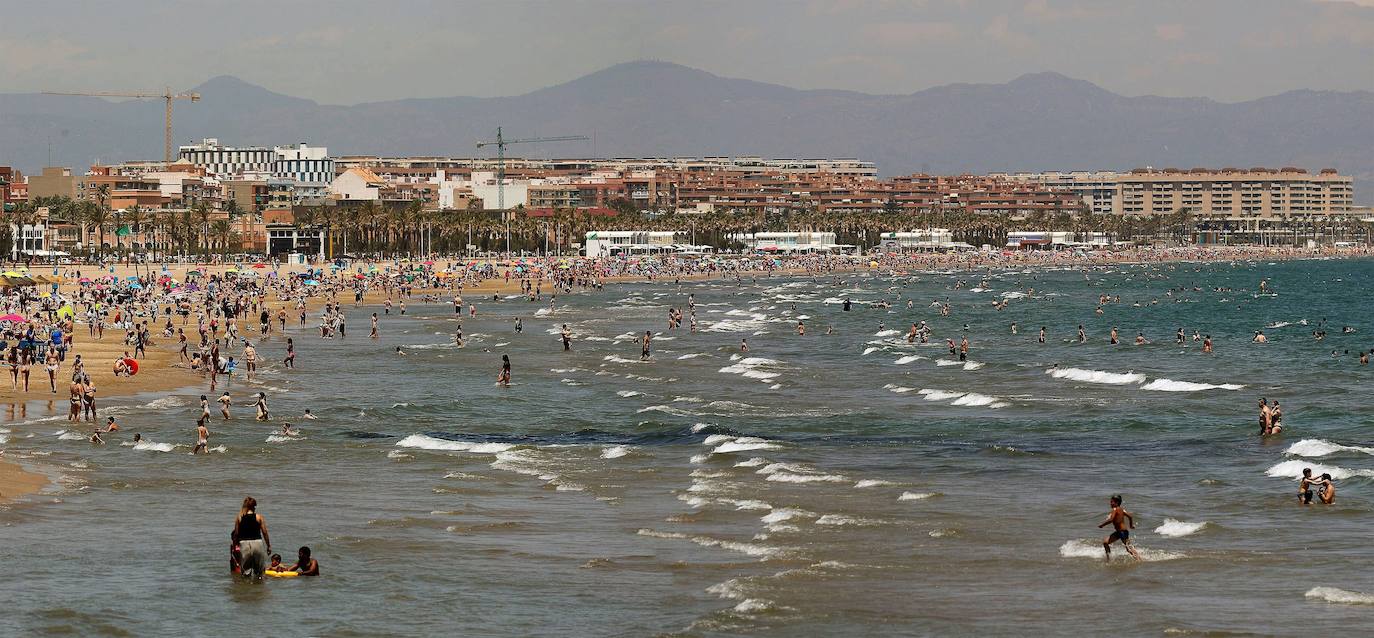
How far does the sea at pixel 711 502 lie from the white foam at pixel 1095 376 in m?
0.33

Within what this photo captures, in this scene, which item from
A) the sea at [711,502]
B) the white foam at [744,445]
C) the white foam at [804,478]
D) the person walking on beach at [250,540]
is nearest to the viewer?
the sea at [711,502]

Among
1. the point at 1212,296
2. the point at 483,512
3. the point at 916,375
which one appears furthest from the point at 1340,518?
the point at 1212,296

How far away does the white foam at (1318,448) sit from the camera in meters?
39.5

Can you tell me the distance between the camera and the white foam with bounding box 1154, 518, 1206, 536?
1163 inches

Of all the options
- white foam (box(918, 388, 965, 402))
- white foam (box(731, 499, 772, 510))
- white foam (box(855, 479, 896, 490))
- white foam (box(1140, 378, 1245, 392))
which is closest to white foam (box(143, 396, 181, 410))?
white foam (box(731, 499, 772, 510))

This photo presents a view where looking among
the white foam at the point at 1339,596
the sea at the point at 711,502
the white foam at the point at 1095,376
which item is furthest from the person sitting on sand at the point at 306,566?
the white foam at the point at 1095,376

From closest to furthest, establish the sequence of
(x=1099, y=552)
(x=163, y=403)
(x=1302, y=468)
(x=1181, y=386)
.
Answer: (x=1099, y=552) → (x=1302, y=468) → (x=163, y=403) → (x=1181, y=386)

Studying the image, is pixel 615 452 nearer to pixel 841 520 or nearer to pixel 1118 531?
pixel 841 520

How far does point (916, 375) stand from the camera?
206 feet

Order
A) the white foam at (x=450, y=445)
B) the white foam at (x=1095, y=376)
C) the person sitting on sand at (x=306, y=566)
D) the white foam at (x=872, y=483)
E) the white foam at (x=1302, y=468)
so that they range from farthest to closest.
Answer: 1. the white foam at (x=1095, y=376)
2. the white foam at (x=450, y=445)
3. the white foam at (x=1302, y=468)
4. the white foam at (x=872, y=483)
5. the person sitting on sand at (x=306, y=566)

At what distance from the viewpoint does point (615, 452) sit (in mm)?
39844

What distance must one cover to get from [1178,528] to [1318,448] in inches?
470

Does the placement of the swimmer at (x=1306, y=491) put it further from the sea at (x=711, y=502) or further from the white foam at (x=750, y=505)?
the white foam at (x=750, y=505)

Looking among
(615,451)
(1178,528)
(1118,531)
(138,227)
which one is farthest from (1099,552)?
(138,227)
